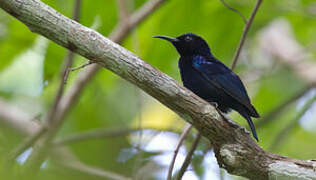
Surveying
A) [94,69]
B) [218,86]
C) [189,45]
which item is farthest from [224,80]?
[94,69]

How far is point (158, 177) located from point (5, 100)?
3.30 meters

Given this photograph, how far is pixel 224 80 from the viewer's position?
4.84 metres

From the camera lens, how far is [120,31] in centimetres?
627

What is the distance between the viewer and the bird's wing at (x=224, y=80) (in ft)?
15.5

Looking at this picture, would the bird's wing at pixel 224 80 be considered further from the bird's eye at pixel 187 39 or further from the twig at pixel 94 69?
the twig at pixel 94 69

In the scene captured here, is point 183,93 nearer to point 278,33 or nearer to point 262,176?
point 262,176

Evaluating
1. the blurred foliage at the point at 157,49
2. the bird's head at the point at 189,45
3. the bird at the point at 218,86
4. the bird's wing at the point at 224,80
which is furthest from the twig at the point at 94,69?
the bird's wing at the point at 224,80

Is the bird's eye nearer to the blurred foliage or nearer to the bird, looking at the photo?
the bird

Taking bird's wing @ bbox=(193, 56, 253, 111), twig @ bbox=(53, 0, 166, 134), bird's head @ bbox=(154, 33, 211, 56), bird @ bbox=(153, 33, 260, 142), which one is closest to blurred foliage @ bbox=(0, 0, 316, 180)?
twig @ bbox=(53, 0, 166, 134)

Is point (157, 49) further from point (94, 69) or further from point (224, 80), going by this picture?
point (224, 80)

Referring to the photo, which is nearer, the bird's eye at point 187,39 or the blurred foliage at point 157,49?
the bird's eye at point 187,39

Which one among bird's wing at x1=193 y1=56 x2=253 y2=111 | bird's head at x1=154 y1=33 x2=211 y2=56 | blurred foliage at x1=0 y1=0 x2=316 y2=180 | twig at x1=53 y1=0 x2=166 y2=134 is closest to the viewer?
bird's wing at x1=193 y1=56 x2=253 y2=111

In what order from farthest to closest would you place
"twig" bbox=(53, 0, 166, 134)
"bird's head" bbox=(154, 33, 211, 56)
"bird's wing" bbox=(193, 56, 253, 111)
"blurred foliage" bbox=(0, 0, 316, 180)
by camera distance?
1. "twig" bbox=(53, 0, 166, 134)
2. "blurred foliage" bbox=(0, 0, 316, 180)
3. "bird's head" bbox=(154, 33, 211, 56)
4. "bird's wing" bbox=(193, 56, 253, 111)

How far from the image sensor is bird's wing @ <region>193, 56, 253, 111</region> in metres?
4.73
